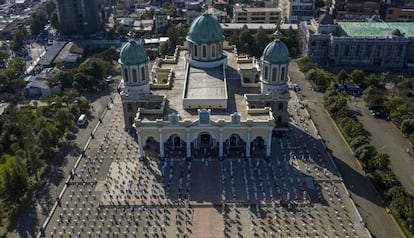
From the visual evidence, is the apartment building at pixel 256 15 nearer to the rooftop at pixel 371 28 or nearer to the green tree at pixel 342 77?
the rooftop at pixel 371 28

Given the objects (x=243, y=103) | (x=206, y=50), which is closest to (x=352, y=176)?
(x=243, y=103)

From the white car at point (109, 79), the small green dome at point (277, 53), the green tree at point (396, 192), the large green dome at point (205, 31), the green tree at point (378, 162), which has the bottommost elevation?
the green tree at point (396, 192)

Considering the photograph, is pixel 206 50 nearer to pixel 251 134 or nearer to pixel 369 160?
pixel 251 134

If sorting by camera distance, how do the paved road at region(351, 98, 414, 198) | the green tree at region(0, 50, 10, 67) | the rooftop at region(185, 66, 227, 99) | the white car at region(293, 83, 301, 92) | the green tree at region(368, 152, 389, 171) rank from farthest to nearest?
the green tree at region(0, 50, 10, 67) → the white car at region(293, 83, 301, 92) → the rooftop at region(185, 66, 227, 99) → the paved road at region(351, 98, 414, 198) → the green tree at region(368, 152, 389, 171)

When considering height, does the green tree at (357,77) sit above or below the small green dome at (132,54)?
below

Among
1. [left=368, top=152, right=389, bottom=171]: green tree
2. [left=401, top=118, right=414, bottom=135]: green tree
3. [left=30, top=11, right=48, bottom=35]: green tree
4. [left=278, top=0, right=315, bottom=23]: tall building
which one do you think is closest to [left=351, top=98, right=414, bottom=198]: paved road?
[left=401, top=118, right=414, bottom=135]: green tree

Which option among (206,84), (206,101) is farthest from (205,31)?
(206,101)

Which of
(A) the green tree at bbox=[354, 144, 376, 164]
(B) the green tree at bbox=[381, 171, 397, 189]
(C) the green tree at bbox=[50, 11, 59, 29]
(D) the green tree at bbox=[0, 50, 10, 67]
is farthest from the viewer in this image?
(C) the green tree at bbox=[50, 11, 59, 29]

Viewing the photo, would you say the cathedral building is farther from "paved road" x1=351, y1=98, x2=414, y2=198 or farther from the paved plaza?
"paved road" x1=351, y1=98, x2=414, y2=198

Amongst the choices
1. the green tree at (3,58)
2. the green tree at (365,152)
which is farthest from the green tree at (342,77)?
the green tree at (3,58)
